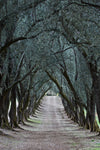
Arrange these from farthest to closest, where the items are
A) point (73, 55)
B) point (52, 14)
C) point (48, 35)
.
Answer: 1. point (73, 55)
2. point (48, 35)
3. point (52, 14)

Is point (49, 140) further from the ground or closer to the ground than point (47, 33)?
closer to the ground

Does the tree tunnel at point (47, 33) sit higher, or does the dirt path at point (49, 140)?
the tree tunnel at point (47, 33)

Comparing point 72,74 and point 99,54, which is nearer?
point 99,54

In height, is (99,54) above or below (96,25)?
below

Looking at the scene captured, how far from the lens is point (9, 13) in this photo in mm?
11406

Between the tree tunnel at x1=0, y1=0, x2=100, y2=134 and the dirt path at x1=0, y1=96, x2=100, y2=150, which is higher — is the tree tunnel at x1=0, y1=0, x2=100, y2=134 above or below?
above

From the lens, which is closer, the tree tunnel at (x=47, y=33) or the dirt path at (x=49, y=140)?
the tree tunnel at (x=47, y=33)

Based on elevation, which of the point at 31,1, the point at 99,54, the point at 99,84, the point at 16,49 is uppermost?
the point at 31,1

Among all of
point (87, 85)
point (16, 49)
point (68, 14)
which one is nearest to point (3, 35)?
point (16, 49)

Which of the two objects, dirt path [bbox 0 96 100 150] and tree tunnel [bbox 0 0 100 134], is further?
dirt path [bbox 0 96 100 150]

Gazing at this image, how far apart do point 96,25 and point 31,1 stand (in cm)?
287

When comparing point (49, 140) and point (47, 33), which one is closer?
point (47, 33)

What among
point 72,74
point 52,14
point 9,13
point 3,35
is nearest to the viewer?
point 9,13

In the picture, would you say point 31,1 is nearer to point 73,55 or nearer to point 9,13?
point 9,13
